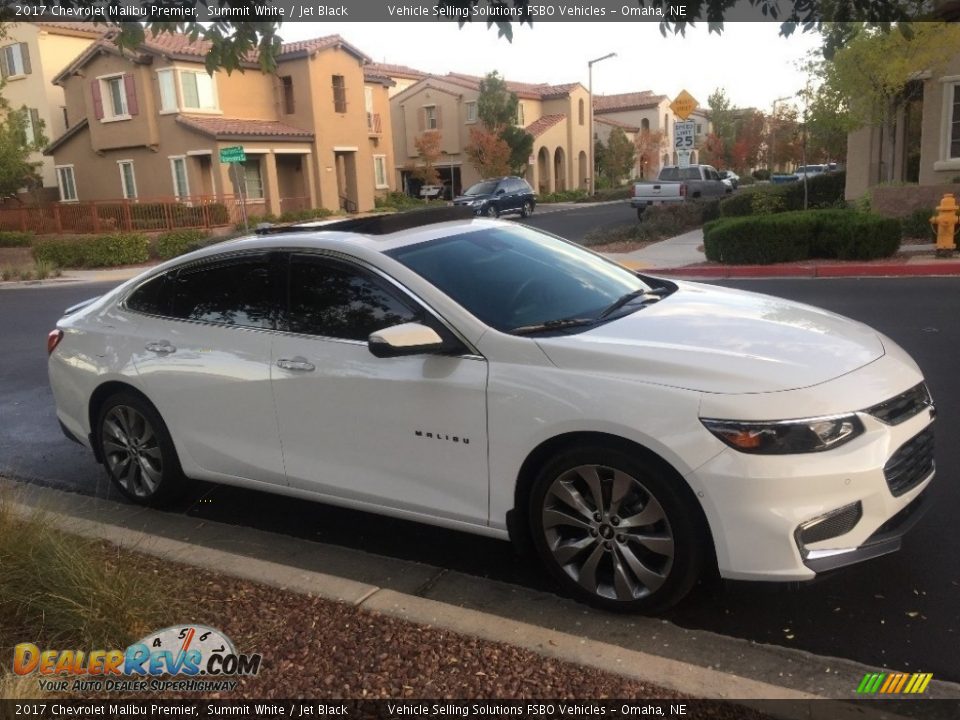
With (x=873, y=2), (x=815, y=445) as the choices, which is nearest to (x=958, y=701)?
(x=815, y=445)

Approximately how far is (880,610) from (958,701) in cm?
69

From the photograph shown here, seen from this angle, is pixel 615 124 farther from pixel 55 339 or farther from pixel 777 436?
pixel 777 436

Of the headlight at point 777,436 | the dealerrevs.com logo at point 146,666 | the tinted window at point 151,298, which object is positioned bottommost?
the dealerrevs.com logo at point 146,666

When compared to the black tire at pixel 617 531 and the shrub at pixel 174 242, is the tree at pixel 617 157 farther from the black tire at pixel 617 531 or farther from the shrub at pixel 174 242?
A: the black tire at pixel 617 531

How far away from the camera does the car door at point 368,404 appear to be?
3844mm

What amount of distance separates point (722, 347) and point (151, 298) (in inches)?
134

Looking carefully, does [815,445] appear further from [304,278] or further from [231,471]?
[231,471]

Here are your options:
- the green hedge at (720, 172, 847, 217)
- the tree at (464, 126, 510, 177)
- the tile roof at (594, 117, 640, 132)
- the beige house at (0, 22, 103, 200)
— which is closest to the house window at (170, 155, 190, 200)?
the beige house at (0, 22, 103, 200)

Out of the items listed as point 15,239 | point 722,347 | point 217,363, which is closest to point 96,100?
point 15,239

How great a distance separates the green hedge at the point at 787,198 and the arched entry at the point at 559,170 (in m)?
32.1

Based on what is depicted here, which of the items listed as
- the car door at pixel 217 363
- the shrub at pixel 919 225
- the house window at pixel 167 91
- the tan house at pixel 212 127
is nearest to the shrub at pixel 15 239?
the tan house at pixel 212 127

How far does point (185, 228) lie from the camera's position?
27859 mm

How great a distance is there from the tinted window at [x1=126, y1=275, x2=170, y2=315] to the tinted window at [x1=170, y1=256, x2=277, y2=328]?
89 mm

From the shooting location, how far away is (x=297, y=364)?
4.32m
